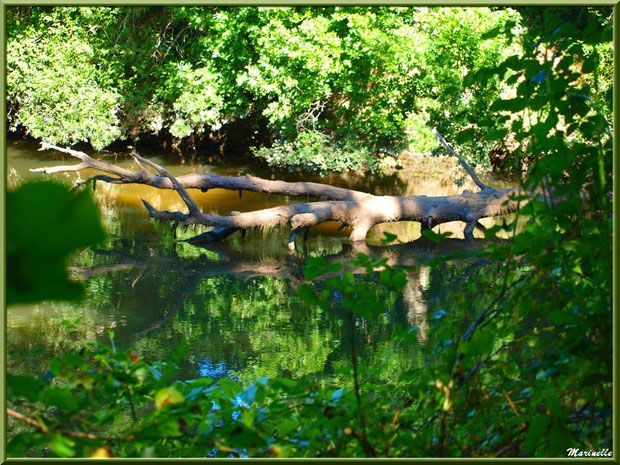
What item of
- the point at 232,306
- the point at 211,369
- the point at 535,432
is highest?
the point at 535,432

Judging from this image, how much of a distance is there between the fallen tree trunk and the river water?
0.66 feet

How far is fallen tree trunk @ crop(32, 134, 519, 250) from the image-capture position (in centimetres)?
784

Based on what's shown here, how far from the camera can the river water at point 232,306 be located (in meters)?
4.63

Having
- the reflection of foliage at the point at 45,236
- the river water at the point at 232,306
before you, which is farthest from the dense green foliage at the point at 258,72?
the reflection of foliage at the point at 45,236

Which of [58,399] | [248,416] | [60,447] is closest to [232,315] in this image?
[248,416]

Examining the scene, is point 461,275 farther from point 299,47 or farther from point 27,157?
point 27,157

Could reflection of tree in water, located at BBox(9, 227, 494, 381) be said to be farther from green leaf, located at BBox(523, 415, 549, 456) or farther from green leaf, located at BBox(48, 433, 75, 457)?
green leaf, located at BBox(48, 433, 75, 457)

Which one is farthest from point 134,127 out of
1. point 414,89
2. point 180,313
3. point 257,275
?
point 180,313

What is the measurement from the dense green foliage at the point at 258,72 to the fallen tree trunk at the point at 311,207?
93 centimetres

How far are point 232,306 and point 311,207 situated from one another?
8.23 ft

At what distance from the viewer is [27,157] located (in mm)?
11188

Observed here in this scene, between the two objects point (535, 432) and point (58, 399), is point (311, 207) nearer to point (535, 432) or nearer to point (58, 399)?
point (535, 432)

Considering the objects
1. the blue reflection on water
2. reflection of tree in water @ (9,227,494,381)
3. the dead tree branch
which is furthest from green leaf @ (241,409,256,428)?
the dead tree branch

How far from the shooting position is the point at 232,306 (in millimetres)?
5797
